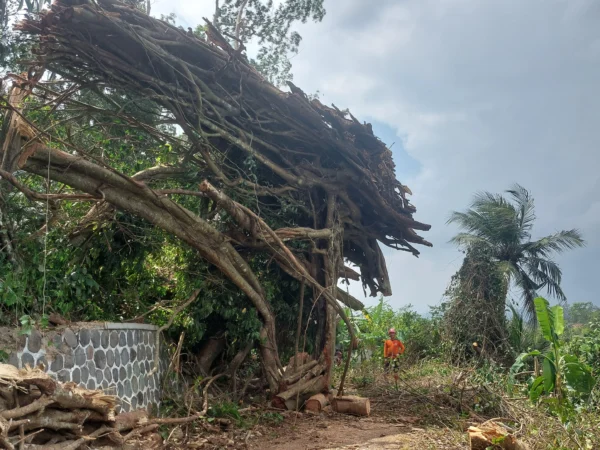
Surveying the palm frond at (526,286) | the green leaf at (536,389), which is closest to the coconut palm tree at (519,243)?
the palm frond at (526,286)

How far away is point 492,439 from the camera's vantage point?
506cm

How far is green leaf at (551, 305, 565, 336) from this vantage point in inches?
357

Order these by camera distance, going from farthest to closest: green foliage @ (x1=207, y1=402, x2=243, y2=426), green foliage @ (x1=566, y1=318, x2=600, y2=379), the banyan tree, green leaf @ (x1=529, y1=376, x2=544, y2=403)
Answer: green foliage @ (x1=566, y1=318, x2=600, y2=379) < green leaf @ (x1=529, y1=376, x2=544, y2=403) < green foliage @ (x1=207, y1=402, x2=243, y2=426) < the banyan tree

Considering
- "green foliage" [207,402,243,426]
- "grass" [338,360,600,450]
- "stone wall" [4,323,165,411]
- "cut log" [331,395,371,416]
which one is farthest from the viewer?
"cut log" [331,395,371,416]

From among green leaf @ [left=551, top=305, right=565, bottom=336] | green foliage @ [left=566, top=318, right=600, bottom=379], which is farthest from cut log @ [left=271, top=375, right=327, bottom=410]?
green foliage @ [left=566, top=318, right=600, bottom=379]

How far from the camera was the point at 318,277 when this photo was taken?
9688 millimetres

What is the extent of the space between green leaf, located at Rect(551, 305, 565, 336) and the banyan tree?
3.04 meters

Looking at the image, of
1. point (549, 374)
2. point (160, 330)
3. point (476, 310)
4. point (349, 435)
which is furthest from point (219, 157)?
point (476, 310)

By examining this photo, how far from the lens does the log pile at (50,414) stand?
3.43 metres

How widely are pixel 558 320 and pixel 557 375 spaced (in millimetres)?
1419

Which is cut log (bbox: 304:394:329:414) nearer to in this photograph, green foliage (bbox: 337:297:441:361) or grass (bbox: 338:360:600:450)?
grass (bbox: 338:360:600:450)

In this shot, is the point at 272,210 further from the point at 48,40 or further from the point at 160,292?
the point at 48,40

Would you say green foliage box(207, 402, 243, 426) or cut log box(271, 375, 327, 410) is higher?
cut log box(271, 375, 327, 410)

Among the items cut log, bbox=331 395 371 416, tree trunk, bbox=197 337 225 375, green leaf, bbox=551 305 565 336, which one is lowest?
cut log, bbox=331 395 371 416
